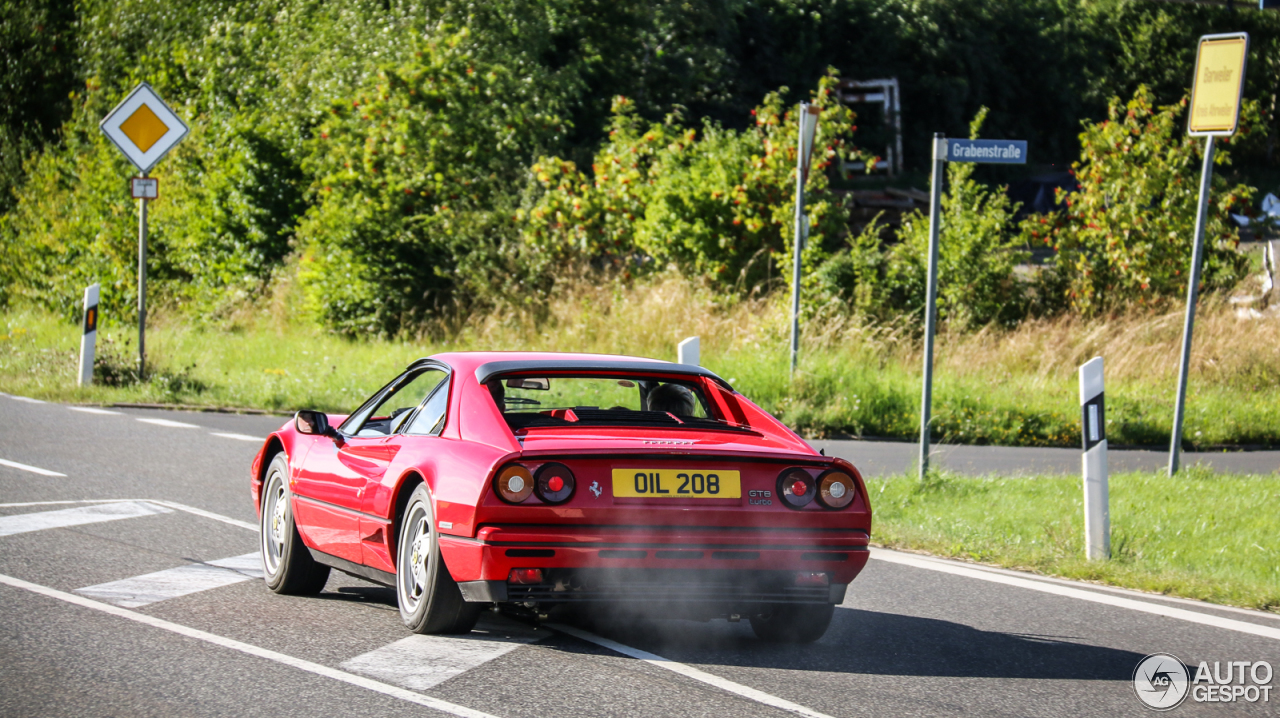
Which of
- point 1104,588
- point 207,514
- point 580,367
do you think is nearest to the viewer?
point 580,367

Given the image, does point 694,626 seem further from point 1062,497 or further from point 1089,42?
point 1089,42

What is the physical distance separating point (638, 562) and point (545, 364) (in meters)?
1.31

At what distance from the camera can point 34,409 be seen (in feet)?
51.9

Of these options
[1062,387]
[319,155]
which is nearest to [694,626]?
[1062,387]

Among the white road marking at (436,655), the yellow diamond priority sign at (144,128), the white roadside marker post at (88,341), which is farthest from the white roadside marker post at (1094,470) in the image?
the white roadside marker post at (88,341)

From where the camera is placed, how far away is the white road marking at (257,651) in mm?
4668

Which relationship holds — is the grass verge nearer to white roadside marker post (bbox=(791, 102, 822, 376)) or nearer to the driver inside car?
the driver inside car

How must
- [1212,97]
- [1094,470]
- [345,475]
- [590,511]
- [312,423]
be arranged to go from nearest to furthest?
[590,511] → [345,475] → [312,423] → [1094,470] → [1212,97]

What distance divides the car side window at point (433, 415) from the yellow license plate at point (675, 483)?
99 centimetres

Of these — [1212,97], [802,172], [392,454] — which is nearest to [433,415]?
[392,454]

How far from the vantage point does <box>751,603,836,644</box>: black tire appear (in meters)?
5.80

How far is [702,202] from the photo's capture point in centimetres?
2091

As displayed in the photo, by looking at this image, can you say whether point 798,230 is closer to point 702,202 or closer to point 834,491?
point 702,202

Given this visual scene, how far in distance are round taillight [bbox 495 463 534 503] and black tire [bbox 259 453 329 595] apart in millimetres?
1983
